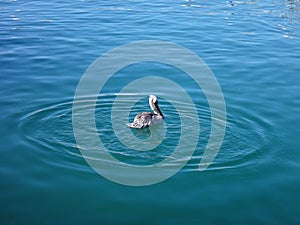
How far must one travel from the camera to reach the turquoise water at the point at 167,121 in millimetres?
10461

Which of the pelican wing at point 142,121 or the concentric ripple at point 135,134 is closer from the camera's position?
the concentric ripple at point 135,134

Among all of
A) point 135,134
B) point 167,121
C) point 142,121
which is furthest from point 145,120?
point 167,121

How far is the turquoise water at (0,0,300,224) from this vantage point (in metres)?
10.5

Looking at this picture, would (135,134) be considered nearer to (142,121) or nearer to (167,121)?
(142,121)

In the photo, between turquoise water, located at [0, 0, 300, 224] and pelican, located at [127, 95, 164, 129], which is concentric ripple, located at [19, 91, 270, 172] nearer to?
turquoise water, located at [0, 0, 300, 224]

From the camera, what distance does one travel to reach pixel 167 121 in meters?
13.8

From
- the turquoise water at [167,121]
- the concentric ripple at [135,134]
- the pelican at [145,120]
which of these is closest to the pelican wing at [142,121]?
the pelican at [145,120]

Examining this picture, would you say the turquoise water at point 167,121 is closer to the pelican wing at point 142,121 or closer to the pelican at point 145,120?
the pelican at point 145,120

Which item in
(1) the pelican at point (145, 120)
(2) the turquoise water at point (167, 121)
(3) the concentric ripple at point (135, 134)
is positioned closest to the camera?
(2) the turquoise water at point (167, 121)

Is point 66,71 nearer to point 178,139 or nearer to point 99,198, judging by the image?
point 178,139

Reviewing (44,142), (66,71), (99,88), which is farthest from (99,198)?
(66,71)

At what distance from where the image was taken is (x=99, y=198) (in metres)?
10.8

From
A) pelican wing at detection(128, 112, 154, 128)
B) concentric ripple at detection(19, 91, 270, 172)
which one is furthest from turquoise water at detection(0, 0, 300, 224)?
pelican wing at detection(128, 112, 154, 128)

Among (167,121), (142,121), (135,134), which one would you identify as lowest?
(135,134)
